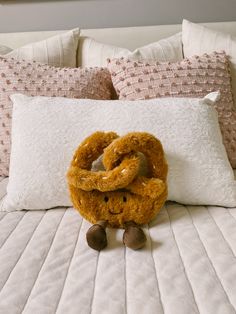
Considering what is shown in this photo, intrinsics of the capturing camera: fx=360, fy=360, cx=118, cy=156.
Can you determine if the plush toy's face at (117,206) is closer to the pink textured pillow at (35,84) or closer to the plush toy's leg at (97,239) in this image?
the plush toy's leg at (97,239)

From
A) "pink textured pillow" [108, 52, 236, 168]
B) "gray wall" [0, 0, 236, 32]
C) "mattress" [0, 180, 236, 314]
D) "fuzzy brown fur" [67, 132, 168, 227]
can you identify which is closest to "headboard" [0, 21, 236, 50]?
"gray wall" [0, 0, 236, 32]

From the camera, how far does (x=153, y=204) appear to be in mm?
870

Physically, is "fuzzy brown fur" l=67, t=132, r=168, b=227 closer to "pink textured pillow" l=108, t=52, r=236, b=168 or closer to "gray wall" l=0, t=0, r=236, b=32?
"pink textured pillow" l=108, t=52, r=236, b=168

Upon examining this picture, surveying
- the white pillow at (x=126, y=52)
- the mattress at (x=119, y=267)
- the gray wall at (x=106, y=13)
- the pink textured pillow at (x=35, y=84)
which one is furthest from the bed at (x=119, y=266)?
the gray wall at (x=106, y=13)

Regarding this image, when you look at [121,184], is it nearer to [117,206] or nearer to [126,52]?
[117,206]

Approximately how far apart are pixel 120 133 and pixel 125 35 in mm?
701

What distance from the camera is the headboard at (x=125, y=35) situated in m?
1.50

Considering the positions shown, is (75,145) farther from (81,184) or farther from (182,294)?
(182,294)

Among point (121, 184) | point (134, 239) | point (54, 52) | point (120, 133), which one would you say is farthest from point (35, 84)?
point (134, 239)

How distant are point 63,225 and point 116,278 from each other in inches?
10.3

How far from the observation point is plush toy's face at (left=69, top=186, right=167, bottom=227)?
2.84 feet

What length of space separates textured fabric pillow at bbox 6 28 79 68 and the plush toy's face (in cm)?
65

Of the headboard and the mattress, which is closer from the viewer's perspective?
the mattress

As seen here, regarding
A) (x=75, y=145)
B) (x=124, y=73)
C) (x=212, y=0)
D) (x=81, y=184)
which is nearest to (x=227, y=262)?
(x=81, y=184)
